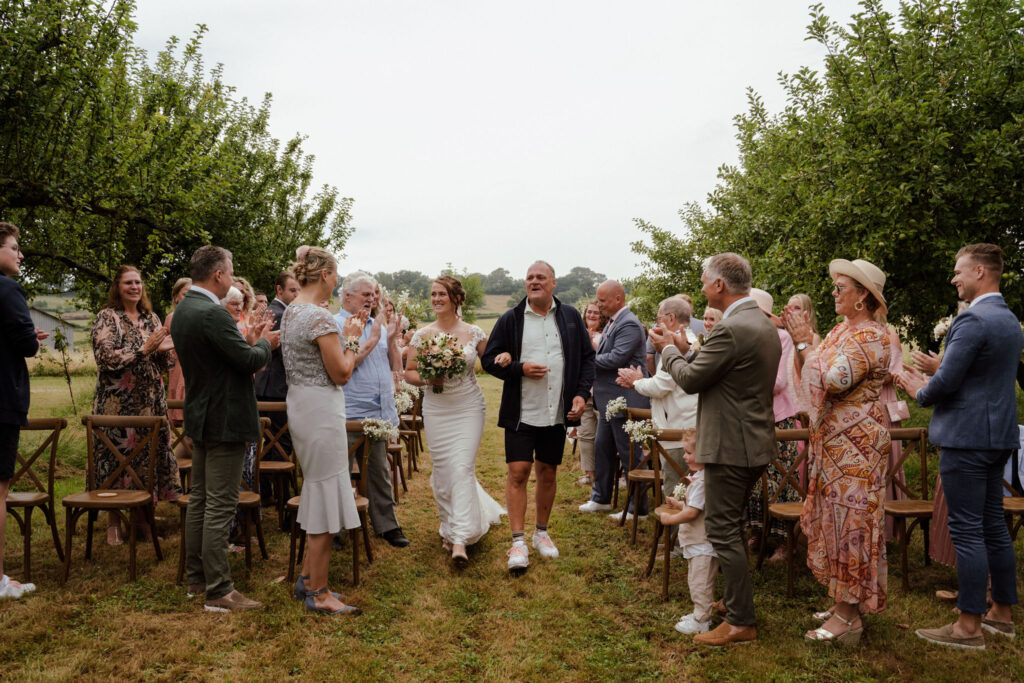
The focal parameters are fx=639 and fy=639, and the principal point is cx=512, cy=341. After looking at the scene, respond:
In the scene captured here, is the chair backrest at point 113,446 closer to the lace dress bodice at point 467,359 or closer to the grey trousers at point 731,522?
the lace dress bodice at point 467,359

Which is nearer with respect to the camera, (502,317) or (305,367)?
(305,367)

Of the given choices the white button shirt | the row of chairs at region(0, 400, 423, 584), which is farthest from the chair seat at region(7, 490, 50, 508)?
the white button shirt

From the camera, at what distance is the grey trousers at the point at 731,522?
3982 mm

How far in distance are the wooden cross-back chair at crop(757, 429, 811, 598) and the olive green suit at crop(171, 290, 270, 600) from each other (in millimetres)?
3811

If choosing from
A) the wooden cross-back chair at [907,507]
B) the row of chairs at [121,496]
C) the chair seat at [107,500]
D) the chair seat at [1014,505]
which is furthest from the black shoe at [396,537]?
the chair seat at [1014,505]

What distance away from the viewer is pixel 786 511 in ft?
15.9

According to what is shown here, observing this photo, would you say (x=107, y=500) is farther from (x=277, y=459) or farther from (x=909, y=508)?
(x=909, y=508)

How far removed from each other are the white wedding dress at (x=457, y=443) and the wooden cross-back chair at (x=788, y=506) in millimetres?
2442

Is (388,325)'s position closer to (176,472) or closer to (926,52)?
(176,472)

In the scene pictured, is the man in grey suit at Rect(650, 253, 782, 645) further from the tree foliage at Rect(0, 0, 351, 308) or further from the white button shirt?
the tree foliage at Rect(0, 0, 351, 308)

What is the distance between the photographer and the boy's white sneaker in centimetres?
578

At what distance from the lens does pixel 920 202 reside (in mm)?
7445

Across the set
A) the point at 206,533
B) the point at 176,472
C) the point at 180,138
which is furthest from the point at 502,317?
the point at 180,138

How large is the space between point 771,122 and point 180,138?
39.5 ft
